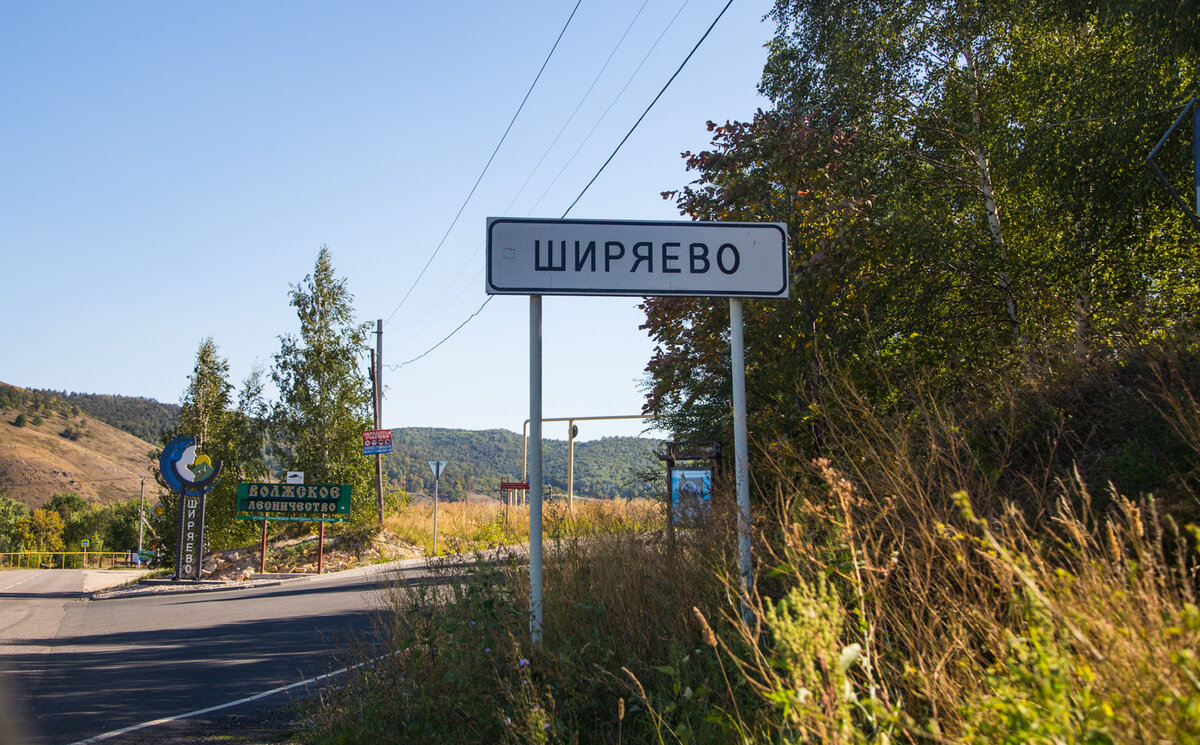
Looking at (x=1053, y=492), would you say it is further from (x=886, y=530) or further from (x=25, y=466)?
(x=25, y=466)

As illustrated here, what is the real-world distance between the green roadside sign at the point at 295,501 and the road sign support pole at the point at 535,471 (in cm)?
1825

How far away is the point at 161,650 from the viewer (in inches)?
383

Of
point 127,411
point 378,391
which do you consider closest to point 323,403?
point 378,391

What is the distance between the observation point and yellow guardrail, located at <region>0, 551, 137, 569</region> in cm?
6169

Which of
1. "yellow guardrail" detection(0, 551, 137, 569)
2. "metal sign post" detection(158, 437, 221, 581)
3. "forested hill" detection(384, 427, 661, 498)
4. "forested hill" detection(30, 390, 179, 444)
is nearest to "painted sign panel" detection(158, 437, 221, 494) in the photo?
"metal sign post" detection(158, 437, 221, 581)

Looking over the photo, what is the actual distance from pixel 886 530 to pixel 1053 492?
2.90 feet

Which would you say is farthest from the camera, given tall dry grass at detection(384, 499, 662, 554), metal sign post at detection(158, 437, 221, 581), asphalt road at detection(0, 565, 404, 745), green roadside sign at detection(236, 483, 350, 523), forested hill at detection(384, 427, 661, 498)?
forested hill at detection(384, 427, 661, 498)

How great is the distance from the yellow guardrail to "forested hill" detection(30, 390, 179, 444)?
329 feet

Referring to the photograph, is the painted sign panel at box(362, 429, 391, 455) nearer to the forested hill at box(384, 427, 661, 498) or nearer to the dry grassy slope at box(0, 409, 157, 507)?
the forested hill at box(384, 427, 661, 498)

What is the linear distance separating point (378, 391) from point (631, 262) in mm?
25299

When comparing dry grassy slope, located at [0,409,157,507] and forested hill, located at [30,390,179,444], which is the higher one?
forested hill, located at [30,390,179,444]

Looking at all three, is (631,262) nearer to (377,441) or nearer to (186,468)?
(186,468)

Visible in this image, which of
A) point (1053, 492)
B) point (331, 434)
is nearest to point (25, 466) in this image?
point (331, 434)

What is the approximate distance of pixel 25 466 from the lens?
131 m
